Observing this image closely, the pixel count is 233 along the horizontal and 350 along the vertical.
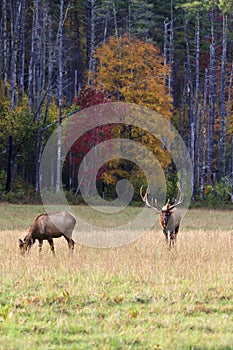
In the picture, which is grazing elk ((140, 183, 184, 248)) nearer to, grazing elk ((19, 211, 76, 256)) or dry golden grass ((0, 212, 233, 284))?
dry golden grass ((0, 212, 233, 284))

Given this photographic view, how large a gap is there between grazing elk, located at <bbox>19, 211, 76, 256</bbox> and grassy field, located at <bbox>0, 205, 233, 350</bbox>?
1.31ft

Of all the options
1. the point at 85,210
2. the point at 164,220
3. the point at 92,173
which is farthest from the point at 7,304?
the point at 92,173

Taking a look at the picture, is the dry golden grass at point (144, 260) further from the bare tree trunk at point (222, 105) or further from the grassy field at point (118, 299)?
the bare tree trunk at point (222, 105)

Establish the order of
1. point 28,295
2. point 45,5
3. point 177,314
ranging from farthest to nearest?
point 45,5
point 28,295
point 177,314

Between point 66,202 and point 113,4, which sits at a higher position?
point 113,4

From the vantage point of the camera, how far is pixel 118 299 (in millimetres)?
9984

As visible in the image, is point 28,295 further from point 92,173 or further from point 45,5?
point 45,5

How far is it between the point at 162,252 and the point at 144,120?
22867 millimetres

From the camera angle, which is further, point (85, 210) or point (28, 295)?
point (85, 210)

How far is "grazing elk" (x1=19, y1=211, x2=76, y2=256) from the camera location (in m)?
15.4

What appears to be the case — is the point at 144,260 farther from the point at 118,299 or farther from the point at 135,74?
the point at 135,74

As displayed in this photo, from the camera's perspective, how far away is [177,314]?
923cm

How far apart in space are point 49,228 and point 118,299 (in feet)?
19.2

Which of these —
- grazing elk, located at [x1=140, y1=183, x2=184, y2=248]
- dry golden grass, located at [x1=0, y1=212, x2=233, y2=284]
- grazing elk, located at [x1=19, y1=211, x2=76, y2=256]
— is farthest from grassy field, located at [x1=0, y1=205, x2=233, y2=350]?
grazing elk, located at [x1=140, y1=183, x2=184, y2=248]
